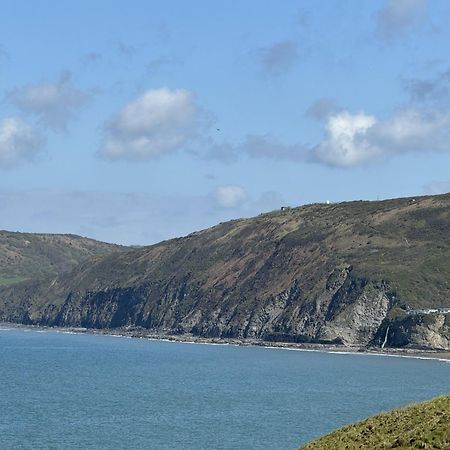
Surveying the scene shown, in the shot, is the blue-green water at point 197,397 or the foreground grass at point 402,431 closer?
the foreground grass at point 402,431

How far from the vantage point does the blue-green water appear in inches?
3499

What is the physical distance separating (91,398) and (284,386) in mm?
28950

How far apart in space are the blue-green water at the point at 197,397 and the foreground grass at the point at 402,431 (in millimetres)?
36437

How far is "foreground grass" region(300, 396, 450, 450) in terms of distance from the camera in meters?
41.5

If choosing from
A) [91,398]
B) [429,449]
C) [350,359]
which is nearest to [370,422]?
[429,449]

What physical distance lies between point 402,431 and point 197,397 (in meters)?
80.8

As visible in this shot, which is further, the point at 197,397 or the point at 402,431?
the point at 197,397

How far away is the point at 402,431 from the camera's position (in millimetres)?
43875

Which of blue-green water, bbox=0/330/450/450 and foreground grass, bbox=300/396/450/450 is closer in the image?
foreground grass, bbox=300/396/450/450

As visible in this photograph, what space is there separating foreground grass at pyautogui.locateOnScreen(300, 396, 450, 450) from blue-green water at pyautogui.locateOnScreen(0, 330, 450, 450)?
36437 millimetres

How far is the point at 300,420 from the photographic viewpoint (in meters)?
99.4

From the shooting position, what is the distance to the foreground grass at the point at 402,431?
41.5 meters

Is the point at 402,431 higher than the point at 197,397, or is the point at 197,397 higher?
the point at 402,431

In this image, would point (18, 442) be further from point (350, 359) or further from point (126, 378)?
point (350, 359)
